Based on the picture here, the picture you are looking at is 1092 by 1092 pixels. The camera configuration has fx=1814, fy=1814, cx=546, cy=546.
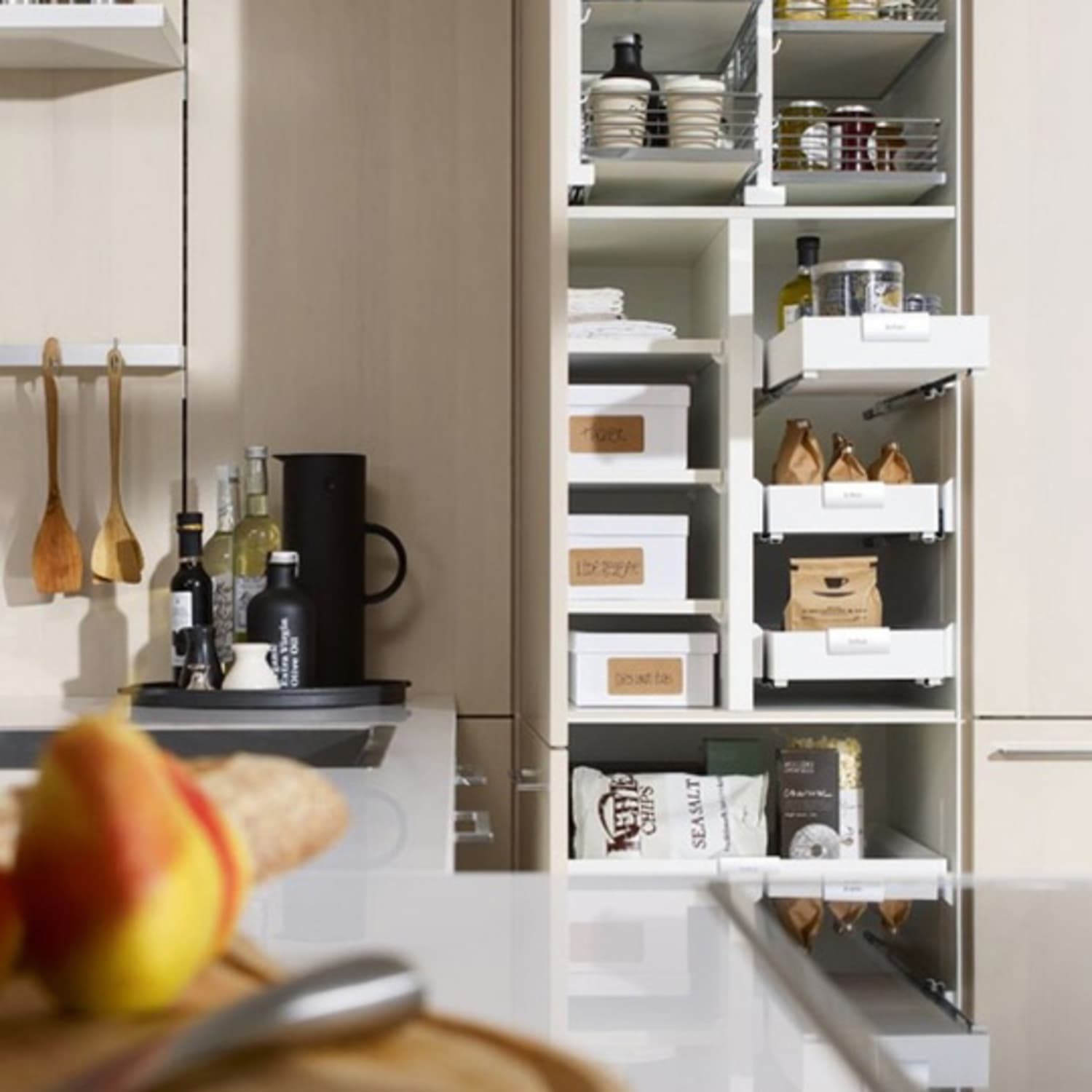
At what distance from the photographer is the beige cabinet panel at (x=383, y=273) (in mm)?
2893

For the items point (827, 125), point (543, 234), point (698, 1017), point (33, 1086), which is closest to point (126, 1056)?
point (33, 1086)

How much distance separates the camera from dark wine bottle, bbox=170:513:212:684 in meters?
2.67

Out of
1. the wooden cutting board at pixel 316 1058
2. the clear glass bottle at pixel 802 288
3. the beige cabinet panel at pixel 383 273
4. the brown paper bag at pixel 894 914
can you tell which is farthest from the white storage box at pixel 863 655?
the wooden cutting board at pixel 316 1058

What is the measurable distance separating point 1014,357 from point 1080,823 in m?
0.64

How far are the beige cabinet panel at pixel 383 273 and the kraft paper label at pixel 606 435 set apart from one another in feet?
1.22

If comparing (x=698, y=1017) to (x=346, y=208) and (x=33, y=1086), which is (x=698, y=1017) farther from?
(x=346, y=208)

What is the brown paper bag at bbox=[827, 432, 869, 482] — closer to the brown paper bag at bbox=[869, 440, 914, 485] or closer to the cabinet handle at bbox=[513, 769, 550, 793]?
the brown paper bag at bbox=[869, 440, 914, 485]

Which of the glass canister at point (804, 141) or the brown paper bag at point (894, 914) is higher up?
the glass canister at point (804, 141)

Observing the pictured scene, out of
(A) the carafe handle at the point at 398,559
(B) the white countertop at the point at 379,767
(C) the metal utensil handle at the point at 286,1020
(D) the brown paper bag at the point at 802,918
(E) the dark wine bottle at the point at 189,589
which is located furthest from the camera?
(A) the carafe handle at the point at 398,559

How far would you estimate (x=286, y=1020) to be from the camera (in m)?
0.33

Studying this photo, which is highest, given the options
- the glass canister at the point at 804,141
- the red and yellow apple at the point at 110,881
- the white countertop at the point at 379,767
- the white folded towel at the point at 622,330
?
the glass canister at the point at 804,141

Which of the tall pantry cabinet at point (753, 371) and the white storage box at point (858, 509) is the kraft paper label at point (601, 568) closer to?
the tall pantry cabinet at point (753, 371)

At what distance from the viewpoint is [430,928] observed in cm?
60

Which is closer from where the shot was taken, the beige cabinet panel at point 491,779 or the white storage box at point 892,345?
the white storage box at point 892,345
